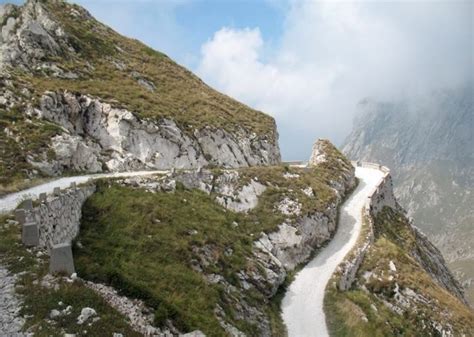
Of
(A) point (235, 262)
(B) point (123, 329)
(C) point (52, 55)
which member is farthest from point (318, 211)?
(C) point (52, 55)

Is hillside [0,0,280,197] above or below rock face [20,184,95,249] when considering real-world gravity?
above

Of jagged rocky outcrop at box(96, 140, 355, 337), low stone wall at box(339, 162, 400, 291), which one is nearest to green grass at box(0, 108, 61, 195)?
jagged rocky outcrop at box(96, 140, 355, 337)

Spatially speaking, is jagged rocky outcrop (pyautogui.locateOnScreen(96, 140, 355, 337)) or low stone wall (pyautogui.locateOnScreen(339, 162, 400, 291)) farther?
low stone wall (pyautogui.locateOnScreen(339, 162, 400, 291))

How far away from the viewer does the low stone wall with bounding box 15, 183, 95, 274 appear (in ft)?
68.9

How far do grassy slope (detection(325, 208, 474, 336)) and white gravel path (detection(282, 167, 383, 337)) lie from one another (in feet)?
3.58

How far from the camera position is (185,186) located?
47.5 m

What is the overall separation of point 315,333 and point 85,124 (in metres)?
39.0

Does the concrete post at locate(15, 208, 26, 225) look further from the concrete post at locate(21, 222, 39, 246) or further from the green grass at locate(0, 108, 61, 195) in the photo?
the green grass at locate(0, 108, 61, 195)

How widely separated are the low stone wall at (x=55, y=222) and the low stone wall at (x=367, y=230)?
2376cm

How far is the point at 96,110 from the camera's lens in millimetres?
62312

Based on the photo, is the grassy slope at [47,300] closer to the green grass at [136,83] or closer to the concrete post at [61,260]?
the concrete post at [61,260]

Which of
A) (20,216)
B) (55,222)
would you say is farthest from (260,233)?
(20,216)

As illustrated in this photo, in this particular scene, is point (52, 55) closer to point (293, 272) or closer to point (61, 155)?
point (61, 155)

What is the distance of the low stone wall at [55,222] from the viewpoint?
2100 cm
